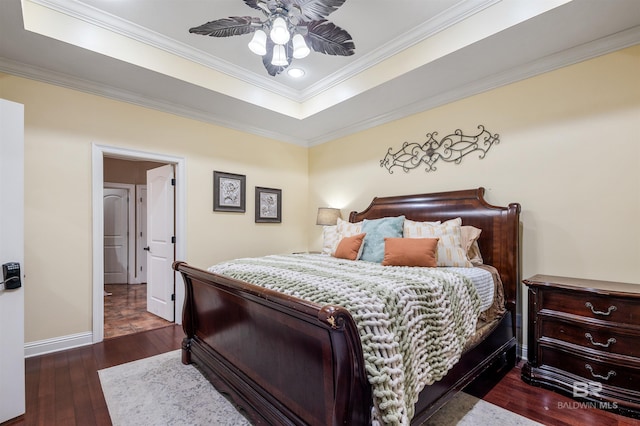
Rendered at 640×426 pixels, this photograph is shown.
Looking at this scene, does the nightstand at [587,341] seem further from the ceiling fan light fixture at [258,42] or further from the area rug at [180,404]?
the ceiling fan light fixture at [258,42]

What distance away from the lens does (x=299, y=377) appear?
4.77 ft

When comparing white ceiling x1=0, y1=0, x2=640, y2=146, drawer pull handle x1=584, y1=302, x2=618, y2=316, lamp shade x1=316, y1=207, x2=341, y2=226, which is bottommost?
drawer pull handle x1=584, y1=302, x2=618, y2=316

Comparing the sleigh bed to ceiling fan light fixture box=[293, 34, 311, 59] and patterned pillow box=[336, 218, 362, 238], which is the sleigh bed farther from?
ceiling fan light fixture box=[293, 34, 311, 59]

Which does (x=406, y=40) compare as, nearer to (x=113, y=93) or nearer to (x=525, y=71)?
(x=525, y=71)

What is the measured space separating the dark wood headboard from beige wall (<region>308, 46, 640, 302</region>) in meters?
0.14

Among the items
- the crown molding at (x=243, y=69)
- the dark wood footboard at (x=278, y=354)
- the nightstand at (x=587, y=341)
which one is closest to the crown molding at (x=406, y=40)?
the crown molding at (x=243, y=69)

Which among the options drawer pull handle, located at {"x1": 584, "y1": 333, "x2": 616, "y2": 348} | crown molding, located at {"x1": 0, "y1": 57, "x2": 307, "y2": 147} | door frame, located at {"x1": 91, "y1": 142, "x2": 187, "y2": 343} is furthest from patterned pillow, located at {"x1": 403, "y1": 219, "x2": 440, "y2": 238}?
door frame, located at {"x1": 91, "y1": 142, "x2": 187, "y2": 343}

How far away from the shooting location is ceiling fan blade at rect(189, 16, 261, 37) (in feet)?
6.49

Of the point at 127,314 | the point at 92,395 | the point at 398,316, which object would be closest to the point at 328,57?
the point at 398,316

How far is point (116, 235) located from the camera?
596 centimetres

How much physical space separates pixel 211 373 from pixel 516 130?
3.39 metres

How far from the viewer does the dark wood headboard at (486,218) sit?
2641 mm

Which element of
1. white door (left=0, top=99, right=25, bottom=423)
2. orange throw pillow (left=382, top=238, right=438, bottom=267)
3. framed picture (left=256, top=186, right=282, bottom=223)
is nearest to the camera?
white door (left=0, top=99, right=25, bottom=423)

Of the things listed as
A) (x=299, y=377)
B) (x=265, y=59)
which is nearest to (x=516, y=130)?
(x=265, y=59)
